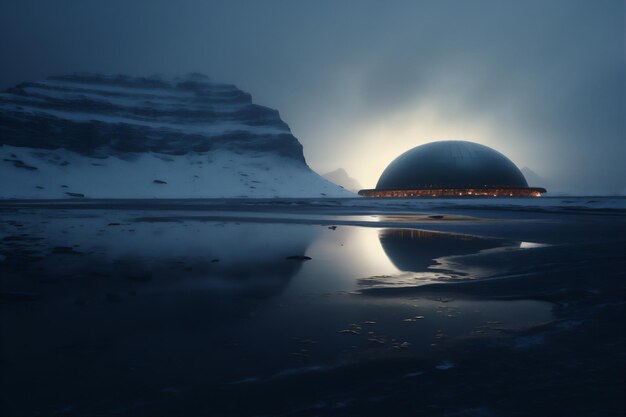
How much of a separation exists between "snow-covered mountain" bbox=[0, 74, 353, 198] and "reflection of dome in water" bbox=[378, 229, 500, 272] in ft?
351

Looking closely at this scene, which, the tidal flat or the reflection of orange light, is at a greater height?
the reflection of orange light

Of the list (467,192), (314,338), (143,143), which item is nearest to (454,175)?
(467,192)

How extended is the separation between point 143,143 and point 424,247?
14982 cm

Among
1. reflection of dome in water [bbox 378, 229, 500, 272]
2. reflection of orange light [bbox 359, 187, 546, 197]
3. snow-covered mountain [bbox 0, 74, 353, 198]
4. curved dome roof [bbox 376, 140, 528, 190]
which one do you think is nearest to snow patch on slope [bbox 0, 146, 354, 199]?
snow-covered mountain [bbox 0, 74, 353, 198]

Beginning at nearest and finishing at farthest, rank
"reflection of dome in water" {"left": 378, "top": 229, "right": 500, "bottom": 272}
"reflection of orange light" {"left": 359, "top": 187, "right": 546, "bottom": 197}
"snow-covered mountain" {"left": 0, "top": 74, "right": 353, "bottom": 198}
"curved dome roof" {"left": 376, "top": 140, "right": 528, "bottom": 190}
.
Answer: "reflection of dome in water" {"left": 378, "top": 229, "right": 500, "bottom": 272}, "reflection of orange light" {"left": 359, "top": 187, "right": 546, "bottom": 197}, "curved dome roof" {"left": 376, "top": 140, "right": 528, "bottom": 190}, "snow-covered mountain" {"left": 0, "top": 74, "right": 353, "bottom": 198}

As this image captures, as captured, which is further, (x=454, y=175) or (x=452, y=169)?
(x=452, y=169)

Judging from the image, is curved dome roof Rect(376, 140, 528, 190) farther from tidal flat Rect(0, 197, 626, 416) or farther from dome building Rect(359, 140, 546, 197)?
tidal flat Rect(0, 197, 626, 416)

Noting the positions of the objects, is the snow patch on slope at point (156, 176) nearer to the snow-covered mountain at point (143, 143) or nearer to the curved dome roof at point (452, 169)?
the snow-covered mountain at point (143, 143)

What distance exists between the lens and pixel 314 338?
412 centimetres

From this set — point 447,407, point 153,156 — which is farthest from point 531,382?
point 153,156

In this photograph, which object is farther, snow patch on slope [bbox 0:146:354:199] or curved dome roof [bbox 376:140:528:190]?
snow patch on slope [bbox 0:146:354:199]

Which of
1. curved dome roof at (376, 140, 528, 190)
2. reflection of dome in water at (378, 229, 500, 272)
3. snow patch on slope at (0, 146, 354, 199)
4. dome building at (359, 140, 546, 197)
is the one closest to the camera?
reflection of dome in water at (378, 229, 500, 272)

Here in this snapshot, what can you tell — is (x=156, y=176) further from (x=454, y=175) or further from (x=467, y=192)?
(x=467, y=192)

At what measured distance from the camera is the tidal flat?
2.88 metres
